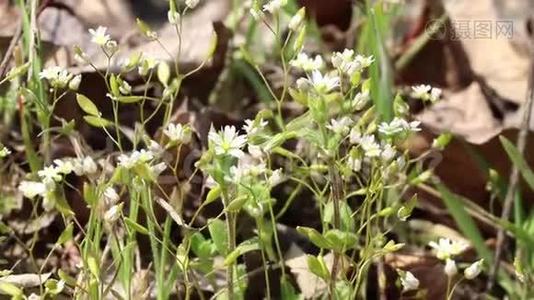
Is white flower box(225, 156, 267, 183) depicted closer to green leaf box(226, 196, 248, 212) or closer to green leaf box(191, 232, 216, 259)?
green leaf box(226, 196, 248, 212)

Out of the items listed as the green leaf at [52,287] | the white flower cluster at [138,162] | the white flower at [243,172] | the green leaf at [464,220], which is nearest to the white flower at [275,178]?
the white flower at [243,172]

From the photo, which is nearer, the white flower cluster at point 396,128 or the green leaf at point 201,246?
the white flower cluster at point 396,128

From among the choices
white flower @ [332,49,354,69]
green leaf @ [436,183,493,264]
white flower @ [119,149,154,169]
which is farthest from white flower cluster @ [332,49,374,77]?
green leaf @ [436,183,493,264]

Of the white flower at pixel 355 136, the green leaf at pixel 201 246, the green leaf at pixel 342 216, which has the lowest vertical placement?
the green leaf at pixel 201 246

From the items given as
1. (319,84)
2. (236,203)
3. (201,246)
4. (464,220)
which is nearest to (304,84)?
(319,84)

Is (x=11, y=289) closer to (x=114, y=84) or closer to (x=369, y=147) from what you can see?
(x=114, y=84)

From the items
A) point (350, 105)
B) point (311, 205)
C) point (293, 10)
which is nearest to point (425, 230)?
point (311, 205)

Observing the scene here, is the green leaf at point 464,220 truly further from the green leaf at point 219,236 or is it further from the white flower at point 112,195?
the white flower at point 112,195

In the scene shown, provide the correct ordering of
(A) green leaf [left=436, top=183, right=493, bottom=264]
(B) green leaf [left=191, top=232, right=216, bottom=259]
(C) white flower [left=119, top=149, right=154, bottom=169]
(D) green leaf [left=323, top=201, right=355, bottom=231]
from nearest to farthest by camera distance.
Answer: (C) white flower [left=119, top=149, right=154, bottom=169], (D) green leaf [left=323, top=201, right=355, bottom=231], (B) green leaf [left=191, top=232, right=216, bottom=259], (A) green leaf [left=436, top=183, right=493, bottom=264]

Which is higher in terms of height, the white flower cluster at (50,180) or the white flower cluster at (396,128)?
the white flower cluster at (50,180)

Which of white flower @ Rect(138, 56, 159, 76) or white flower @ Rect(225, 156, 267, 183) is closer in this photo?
white flower @ Rect(225, 156, 267, 183)

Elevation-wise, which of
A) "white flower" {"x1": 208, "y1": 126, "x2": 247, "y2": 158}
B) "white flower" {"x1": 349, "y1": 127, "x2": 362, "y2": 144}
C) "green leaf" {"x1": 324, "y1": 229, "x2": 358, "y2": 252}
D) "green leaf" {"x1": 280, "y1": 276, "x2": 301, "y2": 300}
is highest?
"white flower" {"x1": 208, "y1": 126, "x2": 247, "y2": 158}

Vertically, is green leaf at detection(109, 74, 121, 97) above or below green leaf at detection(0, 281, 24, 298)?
above
